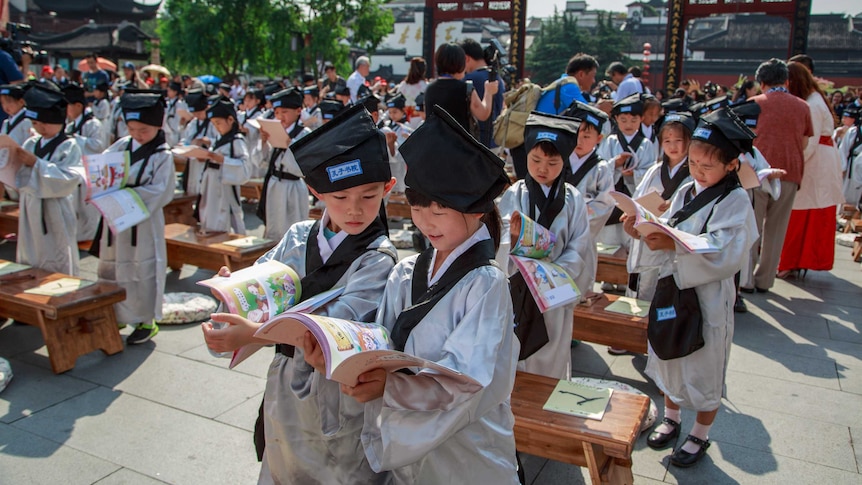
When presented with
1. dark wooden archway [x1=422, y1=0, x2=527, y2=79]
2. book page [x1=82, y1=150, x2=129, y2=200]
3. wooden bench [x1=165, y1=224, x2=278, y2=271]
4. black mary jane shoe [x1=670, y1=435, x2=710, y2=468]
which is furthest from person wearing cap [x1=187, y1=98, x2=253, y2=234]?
dark wooden archway [x1=422, y1=0, x2=527, y2=79]

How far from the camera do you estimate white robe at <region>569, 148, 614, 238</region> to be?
482cm

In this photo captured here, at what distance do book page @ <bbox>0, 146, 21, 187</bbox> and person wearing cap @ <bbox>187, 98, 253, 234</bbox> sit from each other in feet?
6.58

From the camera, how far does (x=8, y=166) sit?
501 cm

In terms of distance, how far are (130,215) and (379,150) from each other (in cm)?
319

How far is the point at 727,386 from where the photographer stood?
180 inches

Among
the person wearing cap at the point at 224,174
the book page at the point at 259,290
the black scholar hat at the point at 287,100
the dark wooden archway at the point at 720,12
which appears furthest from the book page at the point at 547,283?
the dark wooden archway at the point at 720,12

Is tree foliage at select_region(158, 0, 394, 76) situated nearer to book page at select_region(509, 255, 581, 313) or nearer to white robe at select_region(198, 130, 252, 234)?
white robe at select_region(198, 130, 252, 234)

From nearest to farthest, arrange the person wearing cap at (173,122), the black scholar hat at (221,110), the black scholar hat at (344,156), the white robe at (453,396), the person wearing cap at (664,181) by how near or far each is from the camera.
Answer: the white robe at (453,396)
the black scholar hat at (344,156)
the person wearing cap at (664,181)
the black scholar hat at (221,110)
the person wearing cap at (173,122)

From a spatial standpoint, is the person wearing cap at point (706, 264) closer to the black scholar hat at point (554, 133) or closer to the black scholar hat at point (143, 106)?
the black scholar hat at point (554, 133)

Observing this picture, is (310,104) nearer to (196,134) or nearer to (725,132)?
(196,134)

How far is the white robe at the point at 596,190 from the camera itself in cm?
482

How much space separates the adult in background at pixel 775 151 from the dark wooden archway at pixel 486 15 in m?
15.3

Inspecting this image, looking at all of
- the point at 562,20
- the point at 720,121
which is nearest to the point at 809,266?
the point at 720,121

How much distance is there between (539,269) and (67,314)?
339 centimetres
